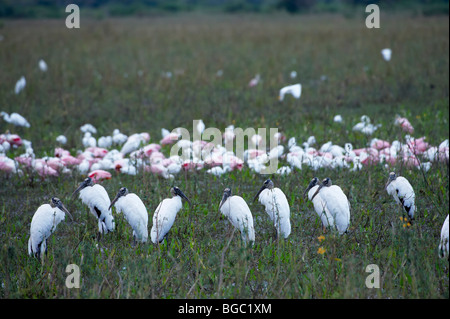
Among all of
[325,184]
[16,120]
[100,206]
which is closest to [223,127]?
[16,120]

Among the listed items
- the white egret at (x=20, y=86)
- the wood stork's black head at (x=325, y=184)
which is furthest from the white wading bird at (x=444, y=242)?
the white egret at (x=20, y=86)

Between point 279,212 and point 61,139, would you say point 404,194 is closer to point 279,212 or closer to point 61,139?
point 279,212

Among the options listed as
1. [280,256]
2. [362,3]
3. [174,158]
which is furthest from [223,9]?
[280,256]

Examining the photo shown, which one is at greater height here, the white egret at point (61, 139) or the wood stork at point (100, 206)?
the white egret at point (61, 139)

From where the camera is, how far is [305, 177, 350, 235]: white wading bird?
397 cm

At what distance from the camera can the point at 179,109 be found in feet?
28.6

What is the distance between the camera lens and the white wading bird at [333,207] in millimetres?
3973

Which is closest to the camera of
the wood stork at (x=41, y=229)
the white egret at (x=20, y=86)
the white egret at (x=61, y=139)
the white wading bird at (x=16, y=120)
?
the wood stork at (x=41, y=229)

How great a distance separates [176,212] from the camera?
411 cm

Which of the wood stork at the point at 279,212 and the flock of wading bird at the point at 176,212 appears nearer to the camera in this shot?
the flock of wading bird at the point at 176,212

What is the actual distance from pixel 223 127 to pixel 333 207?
12.7 feet

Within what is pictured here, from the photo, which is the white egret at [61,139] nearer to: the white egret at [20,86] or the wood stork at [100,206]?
the wood stork at [100,206]

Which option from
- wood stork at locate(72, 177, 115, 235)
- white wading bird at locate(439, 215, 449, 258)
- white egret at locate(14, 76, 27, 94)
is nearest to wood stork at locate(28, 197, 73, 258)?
wood stork at locate(72, 177, 115, 235)

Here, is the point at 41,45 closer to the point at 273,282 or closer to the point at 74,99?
the point at 74,99
